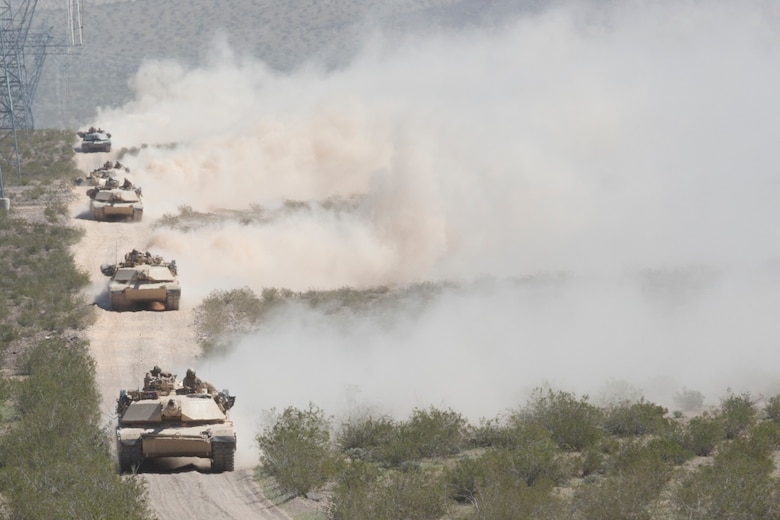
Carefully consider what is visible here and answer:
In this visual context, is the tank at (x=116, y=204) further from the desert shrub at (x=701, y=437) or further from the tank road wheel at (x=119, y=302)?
the desert shrub at (x=701, y=437)

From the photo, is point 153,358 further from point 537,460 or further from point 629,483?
point 629,483

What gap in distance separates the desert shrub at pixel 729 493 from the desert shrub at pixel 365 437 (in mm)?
6005

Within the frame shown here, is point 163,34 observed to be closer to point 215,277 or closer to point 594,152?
point 594,152

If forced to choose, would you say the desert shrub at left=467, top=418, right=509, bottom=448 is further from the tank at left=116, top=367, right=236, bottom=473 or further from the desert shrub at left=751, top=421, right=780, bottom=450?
the tank at left=116, top=367, right=236, bottom=473

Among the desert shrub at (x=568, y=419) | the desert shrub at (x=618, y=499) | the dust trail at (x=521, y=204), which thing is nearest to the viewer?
the desert shrub at (x=618, y=499)

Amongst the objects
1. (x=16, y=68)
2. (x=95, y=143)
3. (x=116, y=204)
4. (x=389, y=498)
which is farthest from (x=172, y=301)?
(x=16, y=68)

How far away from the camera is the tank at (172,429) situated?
22.5m

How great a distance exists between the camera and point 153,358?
3334 cm

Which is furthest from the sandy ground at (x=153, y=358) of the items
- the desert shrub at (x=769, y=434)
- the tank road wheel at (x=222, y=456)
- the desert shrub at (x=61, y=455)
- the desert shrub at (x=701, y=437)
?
the desert shrub at (x=769, y=434)

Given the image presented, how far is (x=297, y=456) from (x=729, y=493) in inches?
279

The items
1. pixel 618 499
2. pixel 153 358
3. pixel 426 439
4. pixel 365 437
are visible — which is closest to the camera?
pixel 618 499

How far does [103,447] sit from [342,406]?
6537mm

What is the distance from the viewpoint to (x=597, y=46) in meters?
70.9

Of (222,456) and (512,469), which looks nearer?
(512,469)
